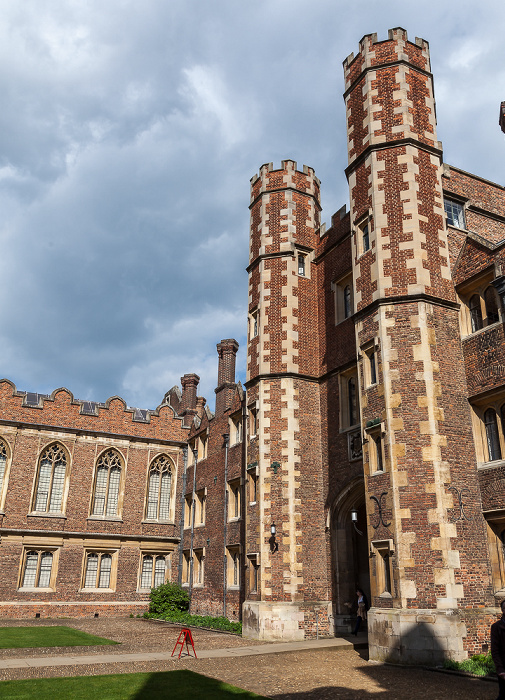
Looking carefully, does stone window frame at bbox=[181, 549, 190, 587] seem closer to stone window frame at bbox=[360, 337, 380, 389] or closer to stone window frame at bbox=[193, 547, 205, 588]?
stone window frame at bbox=[193, 547, 205, 588]

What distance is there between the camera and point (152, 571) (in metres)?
27.4

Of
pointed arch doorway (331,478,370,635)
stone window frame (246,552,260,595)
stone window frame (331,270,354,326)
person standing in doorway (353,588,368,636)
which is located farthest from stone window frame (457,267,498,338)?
stone window frame (246,552,260,595)

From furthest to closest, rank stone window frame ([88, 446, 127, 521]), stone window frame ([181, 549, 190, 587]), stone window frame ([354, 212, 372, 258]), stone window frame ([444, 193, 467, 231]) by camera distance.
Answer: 1. stone window frame ([88, 446, 127, 521])
2. stone window frame ([181, 549, 190, 587])
3. stone window frame ([444, 193, 467, 231])
4. stone window frame ([354, 212, 372, 258])

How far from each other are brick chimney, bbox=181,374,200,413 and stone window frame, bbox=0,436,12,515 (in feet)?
31.2

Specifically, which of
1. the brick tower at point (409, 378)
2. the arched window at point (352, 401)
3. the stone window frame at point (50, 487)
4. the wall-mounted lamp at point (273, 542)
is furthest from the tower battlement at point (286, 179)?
the stone window frame at point (50, 487)

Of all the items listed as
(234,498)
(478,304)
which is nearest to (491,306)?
(478,304)

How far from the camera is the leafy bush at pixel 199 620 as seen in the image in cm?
1941

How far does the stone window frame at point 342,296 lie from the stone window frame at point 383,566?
775 cm

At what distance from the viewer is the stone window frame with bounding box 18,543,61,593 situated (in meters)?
24.7

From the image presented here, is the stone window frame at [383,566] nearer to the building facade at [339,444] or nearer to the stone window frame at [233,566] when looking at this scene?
the building facade at [339,444]

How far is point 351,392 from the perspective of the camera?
1828 centimetres

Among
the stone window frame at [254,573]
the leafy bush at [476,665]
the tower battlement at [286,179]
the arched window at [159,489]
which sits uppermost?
the tower battlement at [286,179]

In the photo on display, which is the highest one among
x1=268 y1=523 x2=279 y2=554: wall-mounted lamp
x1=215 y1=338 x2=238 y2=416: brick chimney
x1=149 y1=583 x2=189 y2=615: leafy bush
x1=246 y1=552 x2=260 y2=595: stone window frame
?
x1=215 y1=338 x2=238 y2=416: brick chimney

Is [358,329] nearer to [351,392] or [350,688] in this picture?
[351,392]
